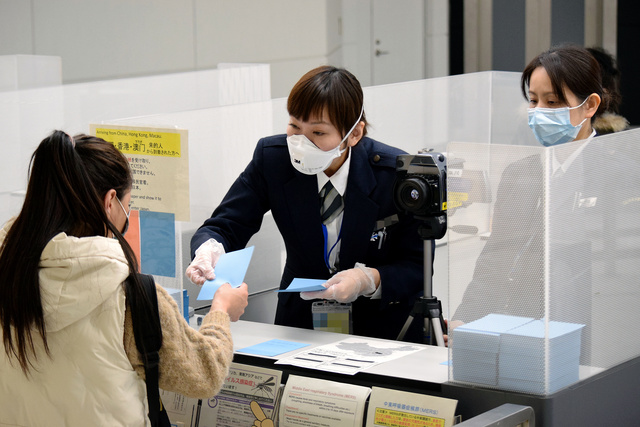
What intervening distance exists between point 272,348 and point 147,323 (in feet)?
2.19

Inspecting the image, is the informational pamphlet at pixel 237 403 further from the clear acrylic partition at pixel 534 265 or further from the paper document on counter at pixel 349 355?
the clear acrylic partition at pixel 534 265

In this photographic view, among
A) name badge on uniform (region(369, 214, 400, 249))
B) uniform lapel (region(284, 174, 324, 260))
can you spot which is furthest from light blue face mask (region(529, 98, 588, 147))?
uniform lapel (region(284, 174, 324, 260))

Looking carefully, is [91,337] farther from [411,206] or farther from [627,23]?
[627,23]

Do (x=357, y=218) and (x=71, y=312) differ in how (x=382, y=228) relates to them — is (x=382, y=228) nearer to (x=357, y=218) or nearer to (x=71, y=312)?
(x=357, y=218)

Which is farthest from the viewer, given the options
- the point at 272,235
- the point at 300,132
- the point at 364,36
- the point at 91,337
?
the point at 364,36

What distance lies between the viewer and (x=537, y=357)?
1.70 meters

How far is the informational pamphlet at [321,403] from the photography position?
183cm

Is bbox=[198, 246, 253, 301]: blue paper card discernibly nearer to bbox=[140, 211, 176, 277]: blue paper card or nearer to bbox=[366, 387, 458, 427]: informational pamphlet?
bbox=[140, 211, 176, 277]: blue paper card

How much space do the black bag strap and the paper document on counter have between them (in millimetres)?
500

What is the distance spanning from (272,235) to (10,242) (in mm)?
1965

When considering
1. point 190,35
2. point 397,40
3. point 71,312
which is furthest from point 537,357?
point 397,40

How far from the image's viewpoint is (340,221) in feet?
8.21

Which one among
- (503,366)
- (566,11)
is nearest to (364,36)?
(566,11)

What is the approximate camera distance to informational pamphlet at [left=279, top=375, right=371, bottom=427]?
1.83 metres
